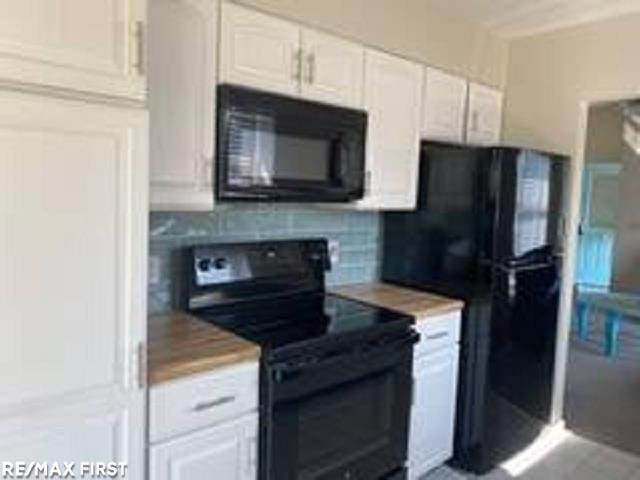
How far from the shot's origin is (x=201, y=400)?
Answer: 1616mm

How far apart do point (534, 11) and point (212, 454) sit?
2.72 meters

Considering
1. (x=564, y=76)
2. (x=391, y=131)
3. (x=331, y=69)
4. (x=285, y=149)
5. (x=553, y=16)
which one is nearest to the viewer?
(x=285, y=149)

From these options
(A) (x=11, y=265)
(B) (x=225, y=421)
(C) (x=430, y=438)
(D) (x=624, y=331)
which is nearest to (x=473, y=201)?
(C) (x=430, y=438)

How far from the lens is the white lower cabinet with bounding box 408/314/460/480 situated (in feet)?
7.97

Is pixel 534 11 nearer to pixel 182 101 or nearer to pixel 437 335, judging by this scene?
pixel 437 335

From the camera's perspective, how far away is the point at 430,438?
2529mm

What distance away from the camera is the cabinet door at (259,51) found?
1.89 m

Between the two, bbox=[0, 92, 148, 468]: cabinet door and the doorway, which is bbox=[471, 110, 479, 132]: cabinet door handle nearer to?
the doorway

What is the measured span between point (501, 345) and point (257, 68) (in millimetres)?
1755

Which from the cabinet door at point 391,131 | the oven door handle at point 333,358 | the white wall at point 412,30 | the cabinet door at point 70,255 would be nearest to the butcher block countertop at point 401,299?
the oven door handle at point 333,358

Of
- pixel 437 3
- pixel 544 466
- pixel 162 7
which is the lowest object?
pixel 544 466

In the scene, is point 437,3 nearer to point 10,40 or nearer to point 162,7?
point 162,7

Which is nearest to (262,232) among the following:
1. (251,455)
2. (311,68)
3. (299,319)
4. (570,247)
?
(299,319)

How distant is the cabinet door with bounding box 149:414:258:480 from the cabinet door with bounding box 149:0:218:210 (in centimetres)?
75
